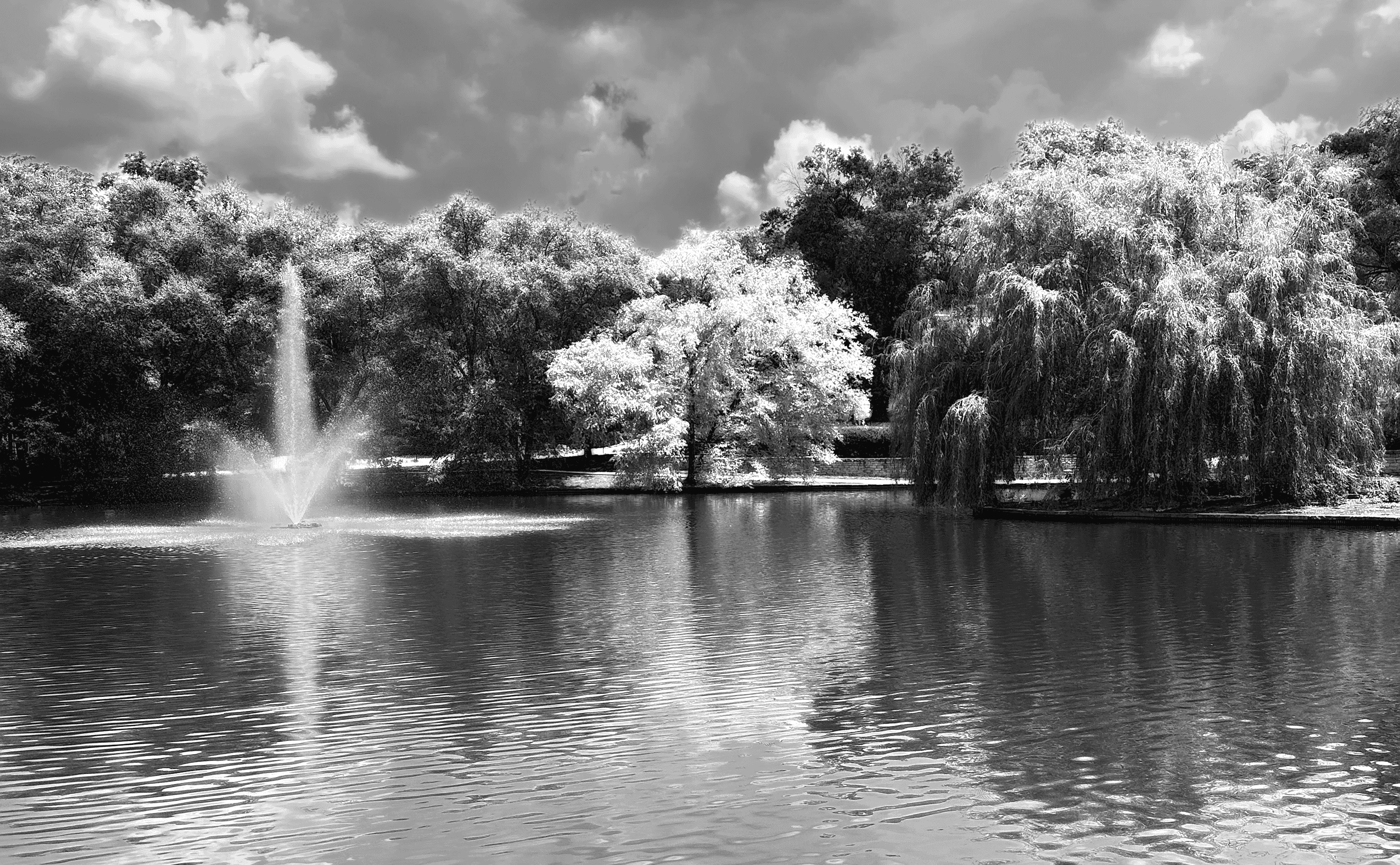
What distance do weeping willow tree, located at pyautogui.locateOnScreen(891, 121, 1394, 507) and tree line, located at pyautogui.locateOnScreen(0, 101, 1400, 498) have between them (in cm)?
7

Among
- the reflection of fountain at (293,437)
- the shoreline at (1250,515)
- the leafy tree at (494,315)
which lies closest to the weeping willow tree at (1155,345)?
the shoreline at (1250,515)

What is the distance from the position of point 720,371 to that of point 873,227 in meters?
17.0

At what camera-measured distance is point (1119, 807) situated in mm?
6570

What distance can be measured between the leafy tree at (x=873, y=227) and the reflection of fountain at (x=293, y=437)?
22.4 metres

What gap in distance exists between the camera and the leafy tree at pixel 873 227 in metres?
54.7

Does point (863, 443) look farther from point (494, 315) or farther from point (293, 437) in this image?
point (293, 437)

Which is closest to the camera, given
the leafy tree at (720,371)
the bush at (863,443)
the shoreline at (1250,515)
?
the shoreline at (1250,515)

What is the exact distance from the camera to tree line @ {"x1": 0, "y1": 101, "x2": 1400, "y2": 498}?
86.9 ft

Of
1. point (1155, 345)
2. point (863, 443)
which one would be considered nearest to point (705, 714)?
point (1155, 345)

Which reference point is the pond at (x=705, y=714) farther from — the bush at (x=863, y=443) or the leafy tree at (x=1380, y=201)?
the bush at (x=863, y=443)

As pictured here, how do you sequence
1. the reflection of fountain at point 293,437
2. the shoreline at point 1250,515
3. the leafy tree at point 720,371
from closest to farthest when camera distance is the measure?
the shoreline at point 1250,515 < the leafy tree at point 720,371 < the reflection of fountain at point 293,437

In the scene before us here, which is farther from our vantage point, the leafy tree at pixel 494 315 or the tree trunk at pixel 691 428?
the leafy tree at pixel 494 315

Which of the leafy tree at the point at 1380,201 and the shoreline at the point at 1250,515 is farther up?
the leafy tree at the point at 1380,201

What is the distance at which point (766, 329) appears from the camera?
141ft
